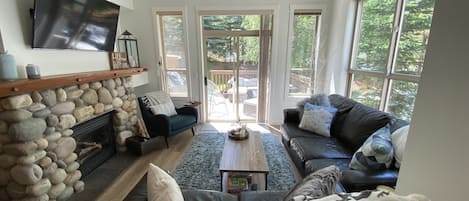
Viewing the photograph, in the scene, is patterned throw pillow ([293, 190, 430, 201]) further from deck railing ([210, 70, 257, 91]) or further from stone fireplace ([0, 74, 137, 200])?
deck railing ([210, 70, 257, 91])

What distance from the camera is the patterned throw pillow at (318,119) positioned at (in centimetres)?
268

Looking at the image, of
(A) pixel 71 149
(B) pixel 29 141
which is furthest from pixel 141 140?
(B) pixel 29 141

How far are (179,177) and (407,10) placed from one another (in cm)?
324

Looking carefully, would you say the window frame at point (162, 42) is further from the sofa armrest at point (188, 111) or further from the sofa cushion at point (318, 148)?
the sofa cushion at point (318, 148)

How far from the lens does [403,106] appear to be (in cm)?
243

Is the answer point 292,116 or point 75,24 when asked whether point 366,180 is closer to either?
point 292,116

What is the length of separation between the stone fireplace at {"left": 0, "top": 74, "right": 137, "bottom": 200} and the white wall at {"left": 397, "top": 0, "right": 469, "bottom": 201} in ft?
8.85

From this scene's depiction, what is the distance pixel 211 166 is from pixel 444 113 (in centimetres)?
227

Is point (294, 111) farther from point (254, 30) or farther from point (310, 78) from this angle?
point (254, 30)

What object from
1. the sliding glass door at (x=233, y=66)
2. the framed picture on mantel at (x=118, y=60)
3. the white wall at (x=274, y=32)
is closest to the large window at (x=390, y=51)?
the white wall at (x=274, y=32)

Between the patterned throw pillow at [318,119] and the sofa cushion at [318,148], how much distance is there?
0.15 metres

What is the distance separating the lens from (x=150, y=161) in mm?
2867

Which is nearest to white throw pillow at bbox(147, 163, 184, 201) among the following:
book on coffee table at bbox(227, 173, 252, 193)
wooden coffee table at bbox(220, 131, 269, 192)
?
wooden coffee table at bbox(220, 131, 269, 192)

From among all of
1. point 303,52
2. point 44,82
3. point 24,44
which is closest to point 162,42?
point 24,44
